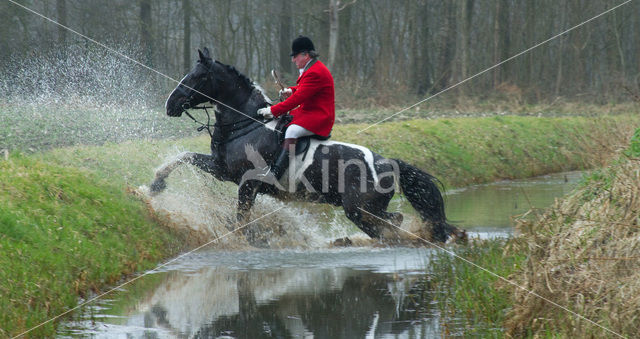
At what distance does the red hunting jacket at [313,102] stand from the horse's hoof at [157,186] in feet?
6.04

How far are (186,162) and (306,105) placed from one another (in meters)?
1.73

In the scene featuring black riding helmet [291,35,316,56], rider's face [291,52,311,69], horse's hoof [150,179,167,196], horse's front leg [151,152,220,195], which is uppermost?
black riding helmet [291,35,316,56]

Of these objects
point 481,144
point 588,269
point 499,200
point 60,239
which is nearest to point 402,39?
point 481,144

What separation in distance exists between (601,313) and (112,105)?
16.1 m

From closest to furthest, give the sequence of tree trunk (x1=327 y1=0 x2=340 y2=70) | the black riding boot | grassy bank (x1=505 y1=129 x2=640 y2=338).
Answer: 1. grassy bank (x1=505 y1=129 x2=640 y2=338)
2. the black riding boot
3. tree trunk (x1=327 y1=0 x2=340 y2=70)

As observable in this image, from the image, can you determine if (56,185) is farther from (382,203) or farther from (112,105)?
(112,105)

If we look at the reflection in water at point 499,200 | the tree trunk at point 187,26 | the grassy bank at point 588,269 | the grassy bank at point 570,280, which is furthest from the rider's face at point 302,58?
the tree trunk at point 187,26

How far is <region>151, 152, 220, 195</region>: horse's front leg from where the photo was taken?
9570 mm

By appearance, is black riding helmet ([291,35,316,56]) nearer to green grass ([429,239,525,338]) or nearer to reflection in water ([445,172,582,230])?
green grass ([429,239,525,338])

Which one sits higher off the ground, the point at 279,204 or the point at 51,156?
the point at 51,156

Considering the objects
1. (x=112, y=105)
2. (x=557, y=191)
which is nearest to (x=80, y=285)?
(x=557, y=191)

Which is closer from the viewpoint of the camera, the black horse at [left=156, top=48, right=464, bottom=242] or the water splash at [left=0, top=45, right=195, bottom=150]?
the black horse at [left=156, top=48, right=464, bottom=242]

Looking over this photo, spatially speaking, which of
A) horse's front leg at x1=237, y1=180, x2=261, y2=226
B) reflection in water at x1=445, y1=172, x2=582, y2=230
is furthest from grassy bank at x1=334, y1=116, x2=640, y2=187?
horse's front leg at x1=237, y1=180, x2=261, y2=226

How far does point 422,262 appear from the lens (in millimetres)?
8742
